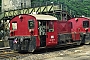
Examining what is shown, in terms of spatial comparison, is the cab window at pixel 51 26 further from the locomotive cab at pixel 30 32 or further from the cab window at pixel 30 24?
the cab window at pixel 30 24

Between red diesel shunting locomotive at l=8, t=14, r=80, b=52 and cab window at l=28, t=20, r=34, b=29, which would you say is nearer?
red diesel shunting locomotive at l=8, t=14, r=80, b=52

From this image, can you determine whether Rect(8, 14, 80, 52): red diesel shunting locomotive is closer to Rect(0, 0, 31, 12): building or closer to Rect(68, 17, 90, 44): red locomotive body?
Rect(68, 17, 90, 44): red locomotive body

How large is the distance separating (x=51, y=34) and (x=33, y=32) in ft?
5.64

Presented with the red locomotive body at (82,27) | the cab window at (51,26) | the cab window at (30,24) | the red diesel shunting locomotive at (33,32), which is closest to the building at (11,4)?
the red locomotive body at (82,27)

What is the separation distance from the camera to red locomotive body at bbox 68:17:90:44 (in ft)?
72.5

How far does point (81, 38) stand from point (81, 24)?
1561 millimetres

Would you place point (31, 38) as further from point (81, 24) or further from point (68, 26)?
point (81, 24)

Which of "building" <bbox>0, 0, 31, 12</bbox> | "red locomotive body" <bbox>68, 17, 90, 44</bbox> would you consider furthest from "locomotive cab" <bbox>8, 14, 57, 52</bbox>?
"building" <bbox>0, 0, 31, 12</bbox>

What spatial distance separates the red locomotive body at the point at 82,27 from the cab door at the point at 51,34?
516 cm

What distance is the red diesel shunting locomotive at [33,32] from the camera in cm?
1589

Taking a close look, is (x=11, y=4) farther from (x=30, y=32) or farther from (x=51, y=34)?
(x=30, y=32)

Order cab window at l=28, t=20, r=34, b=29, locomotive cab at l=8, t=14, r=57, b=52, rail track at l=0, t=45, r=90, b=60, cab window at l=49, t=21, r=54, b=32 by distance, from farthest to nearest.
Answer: cab window at l=49, t=21, r=54, b=32 < cab window at l=28, t=20, r=34, b=29 < locomotive cab at l=8, t=14, r=57, b=52 < rail track at l=0, t=45, r=90, b=60

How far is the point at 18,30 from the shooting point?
16.8m

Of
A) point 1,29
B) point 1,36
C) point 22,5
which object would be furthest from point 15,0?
point 1,36
